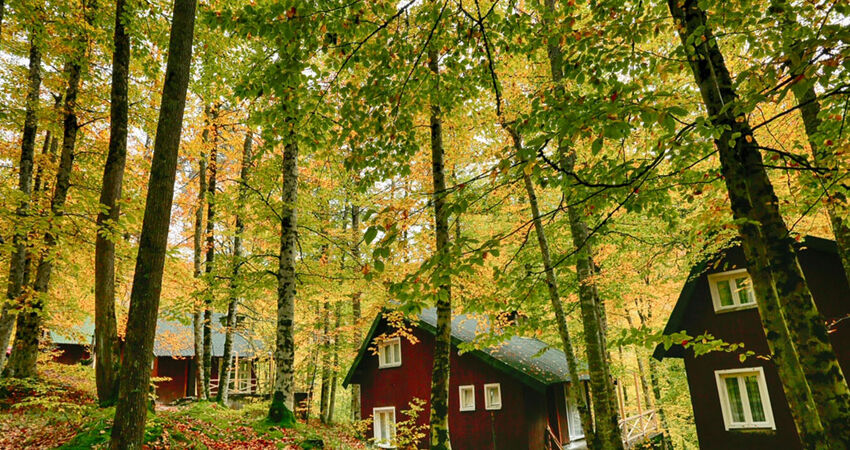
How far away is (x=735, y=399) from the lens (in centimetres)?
1267

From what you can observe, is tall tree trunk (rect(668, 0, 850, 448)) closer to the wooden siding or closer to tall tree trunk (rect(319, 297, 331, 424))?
the wooden siding

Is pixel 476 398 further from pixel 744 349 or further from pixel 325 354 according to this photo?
pixel 744 349

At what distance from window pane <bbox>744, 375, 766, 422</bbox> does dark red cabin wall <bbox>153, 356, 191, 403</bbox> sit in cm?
3037

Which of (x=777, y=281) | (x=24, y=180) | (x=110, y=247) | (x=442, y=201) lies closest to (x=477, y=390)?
(x=110, y=247)

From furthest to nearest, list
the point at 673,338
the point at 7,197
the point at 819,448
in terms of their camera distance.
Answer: the point at 7,197
the point at 673,338
the point at 819,448

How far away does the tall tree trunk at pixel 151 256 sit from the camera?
4211 mm

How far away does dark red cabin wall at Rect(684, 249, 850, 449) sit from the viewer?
38.0 ft

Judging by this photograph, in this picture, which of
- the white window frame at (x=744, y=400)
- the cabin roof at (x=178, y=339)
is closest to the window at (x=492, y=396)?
the white window frame at (x=744, y=400)

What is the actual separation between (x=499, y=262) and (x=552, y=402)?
592 cm

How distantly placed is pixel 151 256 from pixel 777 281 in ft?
18.9

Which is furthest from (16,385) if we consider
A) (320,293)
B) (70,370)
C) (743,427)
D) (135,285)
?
(743,427)

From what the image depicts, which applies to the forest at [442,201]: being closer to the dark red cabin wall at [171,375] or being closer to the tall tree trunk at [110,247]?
the tall tree trunk at [110,247]

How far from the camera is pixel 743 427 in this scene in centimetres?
1224

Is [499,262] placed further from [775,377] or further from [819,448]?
[819,448]
